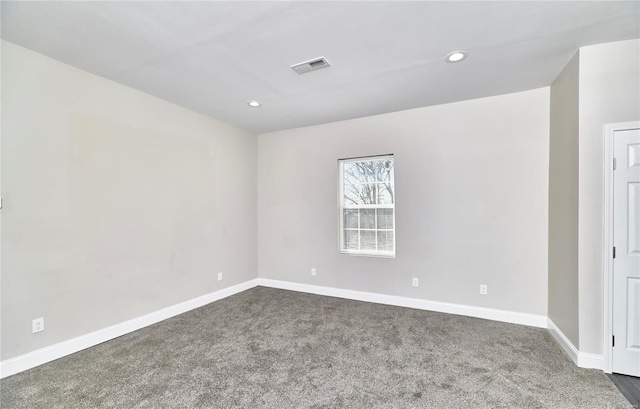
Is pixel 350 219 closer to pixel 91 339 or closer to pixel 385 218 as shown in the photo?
pixel 385 218

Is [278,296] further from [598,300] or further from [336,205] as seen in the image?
[598,300]

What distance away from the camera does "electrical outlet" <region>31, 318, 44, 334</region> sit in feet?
7.71

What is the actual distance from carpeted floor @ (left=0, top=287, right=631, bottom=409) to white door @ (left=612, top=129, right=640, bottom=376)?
0.31 meters

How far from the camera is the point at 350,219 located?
434 cm

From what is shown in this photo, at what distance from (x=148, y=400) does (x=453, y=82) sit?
12.8 feet

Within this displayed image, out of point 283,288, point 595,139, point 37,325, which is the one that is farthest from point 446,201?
point 37,325

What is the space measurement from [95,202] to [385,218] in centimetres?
353

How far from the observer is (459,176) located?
349 cm

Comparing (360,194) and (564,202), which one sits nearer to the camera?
(564,202)

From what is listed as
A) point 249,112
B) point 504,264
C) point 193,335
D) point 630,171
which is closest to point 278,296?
point 193,335

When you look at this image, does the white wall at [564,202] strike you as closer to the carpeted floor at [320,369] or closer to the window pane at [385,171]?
the carpeted floor at [320,369]

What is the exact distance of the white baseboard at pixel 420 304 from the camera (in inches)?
124

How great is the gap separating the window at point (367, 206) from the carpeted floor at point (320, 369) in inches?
46.4

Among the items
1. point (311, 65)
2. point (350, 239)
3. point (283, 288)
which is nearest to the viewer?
point (311, 65)
